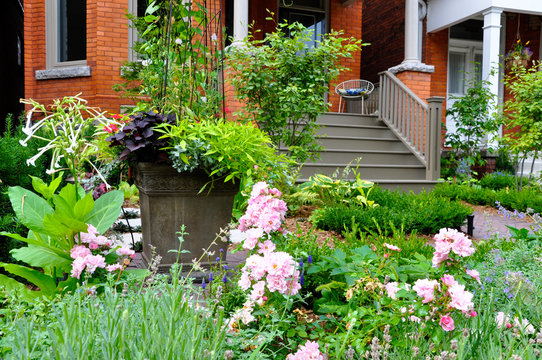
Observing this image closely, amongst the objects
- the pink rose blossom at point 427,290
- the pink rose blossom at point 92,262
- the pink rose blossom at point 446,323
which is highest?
the pink rose blossom at point 427,290

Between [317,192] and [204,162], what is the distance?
9.58 ft

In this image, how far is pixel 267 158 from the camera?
9.36ft

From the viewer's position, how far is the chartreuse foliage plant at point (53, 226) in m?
1.99

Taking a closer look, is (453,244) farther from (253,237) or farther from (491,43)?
(491,43)

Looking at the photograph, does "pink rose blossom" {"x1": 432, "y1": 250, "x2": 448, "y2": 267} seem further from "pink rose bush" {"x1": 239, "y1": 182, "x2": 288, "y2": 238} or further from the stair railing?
the stair railing

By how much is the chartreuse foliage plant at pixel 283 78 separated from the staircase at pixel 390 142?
98 cm

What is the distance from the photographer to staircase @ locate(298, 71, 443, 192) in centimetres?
677

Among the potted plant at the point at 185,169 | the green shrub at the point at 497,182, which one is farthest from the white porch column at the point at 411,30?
the potted plant at the point at 185,169

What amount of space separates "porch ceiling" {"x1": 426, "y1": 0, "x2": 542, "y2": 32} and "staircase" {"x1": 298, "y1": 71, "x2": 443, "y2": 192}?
254 cm

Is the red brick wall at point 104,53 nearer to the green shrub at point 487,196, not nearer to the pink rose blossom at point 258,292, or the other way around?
the green shrub at point 487,196

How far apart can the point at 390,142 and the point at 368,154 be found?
0.66 metres

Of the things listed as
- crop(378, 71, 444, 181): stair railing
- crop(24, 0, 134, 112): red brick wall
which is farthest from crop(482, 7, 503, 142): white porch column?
crop(24, 0, 134, 112): red brick wall

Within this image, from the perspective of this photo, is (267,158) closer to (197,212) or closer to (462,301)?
(197,212)

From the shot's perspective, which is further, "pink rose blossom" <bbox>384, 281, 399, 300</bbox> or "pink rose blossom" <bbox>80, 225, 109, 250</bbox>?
"pink rose blossom" <bbox>80, 225, 109, 250</bbox>
